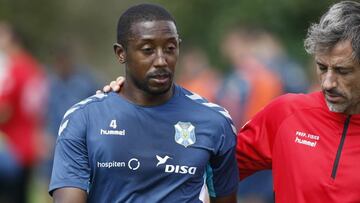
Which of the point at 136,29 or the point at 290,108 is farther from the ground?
the point at 136,29

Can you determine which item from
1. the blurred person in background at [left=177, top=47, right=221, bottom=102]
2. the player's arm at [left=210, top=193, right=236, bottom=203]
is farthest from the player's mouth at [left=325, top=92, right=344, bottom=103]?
the blurred person in background at [left=177, top=47, right=221, bottom=102]

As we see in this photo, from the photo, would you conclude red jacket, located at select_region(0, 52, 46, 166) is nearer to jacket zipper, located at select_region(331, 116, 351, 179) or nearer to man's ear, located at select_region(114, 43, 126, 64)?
man's ear, located at select_region(114, 43, 126, 64)

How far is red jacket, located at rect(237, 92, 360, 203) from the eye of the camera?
6.64m

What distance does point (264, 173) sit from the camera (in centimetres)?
1256

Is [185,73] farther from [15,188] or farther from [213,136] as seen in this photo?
[213,136]

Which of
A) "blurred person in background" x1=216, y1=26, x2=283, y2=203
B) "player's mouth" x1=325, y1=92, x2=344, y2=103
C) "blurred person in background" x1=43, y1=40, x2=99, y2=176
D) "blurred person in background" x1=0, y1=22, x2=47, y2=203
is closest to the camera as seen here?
"player's mouth" x1=325, y1=92, x2=344, y2=103

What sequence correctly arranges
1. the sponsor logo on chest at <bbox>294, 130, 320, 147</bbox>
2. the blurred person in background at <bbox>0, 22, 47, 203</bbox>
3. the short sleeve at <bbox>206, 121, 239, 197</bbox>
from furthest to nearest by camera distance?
1. the blurred person in background at <bbox>0, 22, 47, 203</bbox>
2. the short sleeve at <bbox>206, 121, 239, 197</bbox>
3. the sponsor logo on chest at <bbox>294, 130, 320, 147</bbox>

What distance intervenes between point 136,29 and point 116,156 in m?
0.74

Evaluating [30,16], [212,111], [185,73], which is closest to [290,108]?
[212,111]

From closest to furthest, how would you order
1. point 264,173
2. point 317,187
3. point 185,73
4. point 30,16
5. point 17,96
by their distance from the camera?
point 317,187 < point 264,173 < point 17,96 < point 185,73 < point 30,16

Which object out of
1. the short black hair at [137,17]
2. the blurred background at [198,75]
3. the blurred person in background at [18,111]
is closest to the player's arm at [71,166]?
the short black hair at [137,17]

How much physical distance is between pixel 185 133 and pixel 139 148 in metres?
0.30

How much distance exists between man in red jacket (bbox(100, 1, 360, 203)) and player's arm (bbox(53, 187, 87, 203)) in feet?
2.28

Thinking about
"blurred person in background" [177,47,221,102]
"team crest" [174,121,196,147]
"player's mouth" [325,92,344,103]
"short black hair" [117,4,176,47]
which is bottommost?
"blurred person in background" [177,47,221,102]
